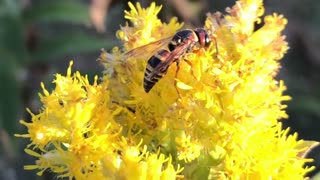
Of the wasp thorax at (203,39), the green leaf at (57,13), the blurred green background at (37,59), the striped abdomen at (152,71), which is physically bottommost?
the striped abdomen at (152,71)

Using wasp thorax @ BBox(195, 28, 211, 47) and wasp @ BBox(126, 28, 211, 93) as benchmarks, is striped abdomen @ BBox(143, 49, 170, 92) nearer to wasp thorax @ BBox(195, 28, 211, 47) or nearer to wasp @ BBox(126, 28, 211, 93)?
wasp @ BBox(126, 28, 211, 93)

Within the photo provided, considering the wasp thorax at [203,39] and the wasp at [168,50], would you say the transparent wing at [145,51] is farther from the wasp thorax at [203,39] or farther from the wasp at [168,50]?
the wasp thorax at [203,39]

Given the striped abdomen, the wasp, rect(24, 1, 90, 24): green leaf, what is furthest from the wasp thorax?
rect(24, 1, 90, 24): green leaf

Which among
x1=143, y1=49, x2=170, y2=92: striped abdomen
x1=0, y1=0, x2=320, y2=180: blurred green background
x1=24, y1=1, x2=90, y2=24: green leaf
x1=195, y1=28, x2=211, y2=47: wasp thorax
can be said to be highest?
x1=24, y1=1, x2=90, y2=24: green leaf

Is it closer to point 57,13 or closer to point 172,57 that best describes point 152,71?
point 172,57

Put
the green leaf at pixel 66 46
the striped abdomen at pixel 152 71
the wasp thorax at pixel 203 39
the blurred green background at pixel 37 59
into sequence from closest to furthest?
the striped abdomen at pixel 152 71, the wasp thorax at pixel 203 39, the blurred green background at pixel 37 59, the green leaf at pixel 66 46

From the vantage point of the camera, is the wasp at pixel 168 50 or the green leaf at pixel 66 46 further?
the green leaf at pixel 66 46

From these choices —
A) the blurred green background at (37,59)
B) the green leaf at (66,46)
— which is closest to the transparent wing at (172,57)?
the blurred green background at (37,59)
